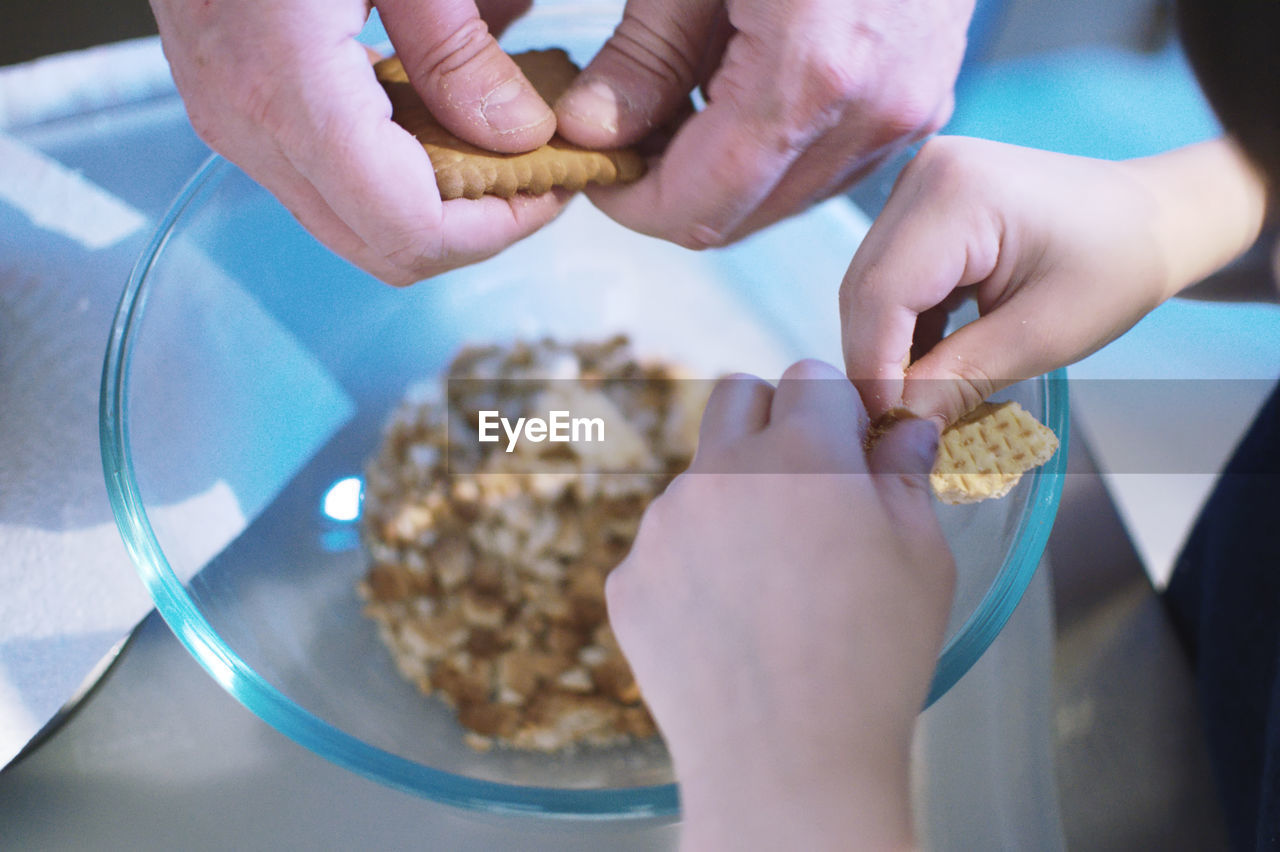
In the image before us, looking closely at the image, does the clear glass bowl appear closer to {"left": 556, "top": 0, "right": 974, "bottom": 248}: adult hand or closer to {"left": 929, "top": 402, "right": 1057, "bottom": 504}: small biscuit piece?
{"left": 929, "top": 402, "right": 1057, "bottom": 504}: small biscuit piece

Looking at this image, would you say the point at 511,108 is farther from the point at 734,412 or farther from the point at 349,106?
the point at 734,412

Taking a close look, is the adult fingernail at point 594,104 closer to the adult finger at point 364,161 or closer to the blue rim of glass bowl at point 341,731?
the adult finger at point 364,161

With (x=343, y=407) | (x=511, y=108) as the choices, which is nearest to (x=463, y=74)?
(x=511, y=108)

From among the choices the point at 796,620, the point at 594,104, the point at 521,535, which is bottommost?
the point at 521,535

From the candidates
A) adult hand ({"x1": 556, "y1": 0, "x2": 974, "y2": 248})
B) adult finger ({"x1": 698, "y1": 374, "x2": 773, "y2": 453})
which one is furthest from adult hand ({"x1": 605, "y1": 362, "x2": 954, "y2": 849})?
adult hand ({"x1": 556, "y1": 0, "x2": 974, "y2": 248})

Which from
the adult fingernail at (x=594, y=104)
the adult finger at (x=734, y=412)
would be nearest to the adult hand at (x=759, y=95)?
the adult fingernail at (x=594, y=104)

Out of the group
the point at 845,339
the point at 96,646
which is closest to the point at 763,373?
the point at 845,339
